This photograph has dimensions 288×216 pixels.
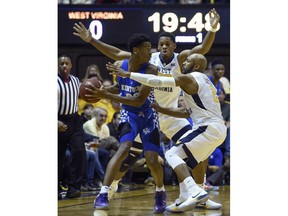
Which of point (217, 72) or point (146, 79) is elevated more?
point (217, 72)

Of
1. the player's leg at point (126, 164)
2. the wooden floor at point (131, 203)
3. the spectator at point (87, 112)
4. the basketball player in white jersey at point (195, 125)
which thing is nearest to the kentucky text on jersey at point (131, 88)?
the basketball player in white jersey at point (195, 125)

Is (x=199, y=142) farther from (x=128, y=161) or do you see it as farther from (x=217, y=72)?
(x=217, y=72)

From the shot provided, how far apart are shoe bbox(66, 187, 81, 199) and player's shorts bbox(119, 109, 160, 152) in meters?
1.93

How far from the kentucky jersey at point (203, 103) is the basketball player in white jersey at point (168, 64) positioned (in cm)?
64

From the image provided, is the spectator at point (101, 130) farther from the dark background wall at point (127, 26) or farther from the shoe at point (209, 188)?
the dark background wall at point (127, 26)

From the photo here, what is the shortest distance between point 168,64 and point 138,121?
98 centimetres

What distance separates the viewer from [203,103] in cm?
713

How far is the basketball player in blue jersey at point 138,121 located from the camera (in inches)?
283

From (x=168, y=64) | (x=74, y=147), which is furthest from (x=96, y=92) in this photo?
(x=74, y=147)

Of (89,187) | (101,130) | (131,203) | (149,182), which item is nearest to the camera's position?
(131,203)

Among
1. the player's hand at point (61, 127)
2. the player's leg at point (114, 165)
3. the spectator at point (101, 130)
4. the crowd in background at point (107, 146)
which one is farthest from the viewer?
the spectator at point (101, 130)

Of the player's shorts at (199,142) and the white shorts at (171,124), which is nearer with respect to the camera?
the player's shorts at (199,142)

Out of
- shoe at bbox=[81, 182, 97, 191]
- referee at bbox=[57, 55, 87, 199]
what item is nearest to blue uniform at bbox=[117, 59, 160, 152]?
referee at bbox=[57, 55, 87, 199]
